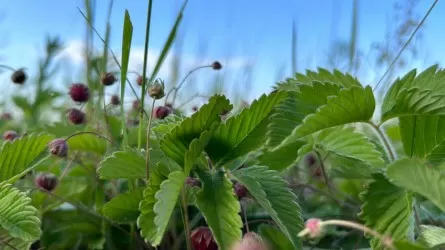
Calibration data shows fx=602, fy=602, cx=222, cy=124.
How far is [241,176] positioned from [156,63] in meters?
0.20

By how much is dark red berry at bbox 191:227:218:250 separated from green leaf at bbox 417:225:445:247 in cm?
22

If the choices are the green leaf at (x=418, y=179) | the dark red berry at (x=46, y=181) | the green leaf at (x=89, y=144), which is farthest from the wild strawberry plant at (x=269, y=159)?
the green leaf at (x=89, y=144)

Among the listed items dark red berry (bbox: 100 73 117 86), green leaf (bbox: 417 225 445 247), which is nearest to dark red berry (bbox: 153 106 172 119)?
dark red berry (bbox: 100 73 117 86)

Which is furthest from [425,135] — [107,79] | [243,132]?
[107,79]

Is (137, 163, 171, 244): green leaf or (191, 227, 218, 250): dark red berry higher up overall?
(137, 163, 171, 244): green leaf

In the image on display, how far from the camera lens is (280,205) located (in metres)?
0.63

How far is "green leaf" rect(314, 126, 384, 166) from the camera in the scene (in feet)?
2.11

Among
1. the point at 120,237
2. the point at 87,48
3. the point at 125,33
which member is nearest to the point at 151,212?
the point at 125,33

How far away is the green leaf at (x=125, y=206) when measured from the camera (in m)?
0.72

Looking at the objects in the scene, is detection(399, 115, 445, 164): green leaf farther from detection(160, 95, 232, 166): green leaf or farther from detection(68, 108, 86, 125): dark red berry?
detection(68, 108, 86, 125): dark red berry

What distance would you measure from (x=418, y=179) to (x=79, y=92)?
81 centimetres

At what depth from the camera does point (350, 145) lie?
2.24 feet

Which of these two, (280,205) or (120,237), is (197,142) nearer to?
(280,205)

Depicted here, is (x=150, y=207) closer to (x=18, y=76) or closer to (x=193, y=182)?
(x=193, y=182)
